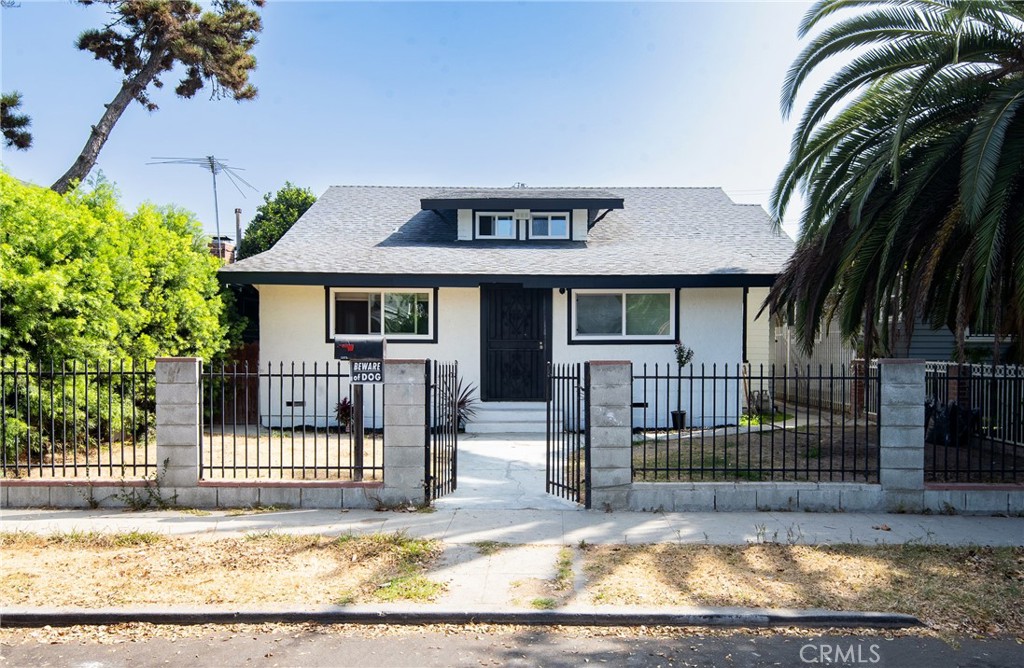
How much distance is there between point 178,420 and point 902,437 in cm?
815

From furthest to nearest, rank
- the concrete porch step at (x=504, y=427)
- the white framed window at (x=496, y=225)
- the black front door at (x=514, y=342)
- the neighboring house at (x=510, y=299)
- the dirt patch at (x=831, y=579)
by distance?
the white framed window at (x=496, y=225) < the black front door at (x=514, y=342) < the concrete porch step at (x=504, y=427) < the neighboring house at (x=510, y=299) < the dirt patch at (x=831, y=579)

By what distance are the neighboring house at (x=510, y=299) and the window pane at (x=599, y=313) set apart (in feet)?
0.07

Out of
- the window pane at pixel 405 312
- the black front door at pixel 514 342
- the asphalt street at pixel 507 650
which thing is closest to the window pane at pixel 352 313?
the window pane at pixel 405 312

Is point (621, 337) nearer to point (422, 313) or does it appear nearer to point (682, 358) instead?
point (682, 358)

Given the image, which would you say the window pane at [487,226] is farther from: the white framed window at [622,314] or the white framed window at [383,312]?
the white framed window at [622,314]

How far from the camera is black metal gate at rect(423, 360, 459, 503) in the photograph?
7840mm

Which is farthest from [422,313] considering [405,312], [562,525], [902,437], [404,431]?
[902,437]

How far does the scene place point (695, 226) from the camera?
16.7m

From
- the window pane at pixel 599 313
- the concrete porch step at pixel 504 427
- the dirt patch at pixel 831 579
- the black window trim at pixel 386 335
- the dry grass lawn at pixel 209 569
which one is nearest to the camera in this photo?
the dirt patch at pixel 831 579

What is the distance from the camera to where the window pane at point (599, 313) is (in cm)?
1428

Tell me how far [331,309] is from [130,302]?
402cm

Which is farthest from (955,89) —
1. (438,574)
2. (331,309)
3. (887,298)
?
(331,309)

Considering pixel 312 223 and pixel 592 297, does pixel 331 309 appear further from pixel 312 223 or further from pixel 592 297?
pixel 592 297

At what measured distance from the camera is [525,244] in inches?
615
